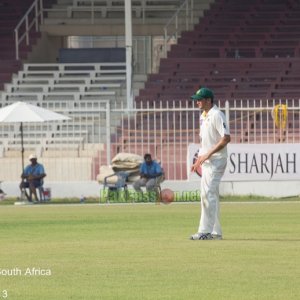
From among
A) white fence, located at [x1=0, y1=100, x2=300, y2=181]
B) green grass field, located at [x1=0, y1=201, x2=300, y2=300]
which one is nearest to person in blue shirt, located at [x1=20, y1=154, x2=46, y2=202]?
white fence, located at [x1=0, y1=100, x2=300, y2=181]

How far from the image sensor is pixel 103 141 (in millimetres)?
33562

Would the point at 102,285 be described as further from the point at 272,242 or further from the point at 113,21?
the point at 113,21

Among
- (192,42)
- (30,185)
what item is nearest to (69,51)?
(192,42)

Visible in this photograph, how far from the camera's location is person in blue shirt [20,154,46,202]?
98.7 ft

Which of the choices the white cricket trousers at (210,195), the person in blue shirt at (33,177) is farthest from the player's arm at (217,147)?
the person in blue shirt at (33,177)

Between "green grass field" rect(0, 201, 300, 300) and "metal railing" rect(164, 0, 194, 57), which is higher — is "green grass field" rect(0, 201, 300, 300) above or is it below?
below

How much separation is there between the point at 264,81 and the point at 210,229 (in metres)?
19.8

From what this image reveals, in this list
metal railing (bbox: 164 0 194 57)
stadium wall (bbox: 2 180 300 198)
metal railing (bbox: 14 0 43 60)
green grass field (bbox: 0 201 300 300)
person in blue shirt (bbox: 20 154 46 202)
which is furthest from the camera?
metal railing (bbox: 14 0 43 60)

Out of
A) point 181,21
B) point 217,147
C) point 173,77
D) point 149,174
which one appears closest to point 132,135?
point 149,174

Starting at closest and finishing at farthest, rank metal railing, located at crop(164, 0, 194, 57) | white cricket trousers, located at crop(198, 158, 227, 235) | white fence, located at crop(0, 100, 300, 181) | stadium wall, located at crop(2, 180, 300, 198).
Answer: white cricket trousers, located at crop(198, 158, 227, 235) < stadium wall, located at crop(2, 180, 300, 198) < white fence, located at crop(0, 100, 300, 181) < metal railing, located at crop(164, 0, 194, 57)

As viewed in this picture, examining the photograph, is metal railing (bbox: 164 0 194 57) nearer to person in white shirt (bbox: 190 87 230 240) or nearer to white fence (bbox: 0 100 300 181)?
white fence (bbox: 0 100 300 181)

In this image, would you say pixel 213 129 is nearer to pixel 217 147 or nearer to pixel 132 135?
pixel 217 147

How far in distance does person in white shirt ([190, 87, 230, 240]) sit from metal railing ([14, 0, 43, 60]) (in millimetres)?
24011

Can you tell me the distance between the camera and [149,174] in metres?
29.6
